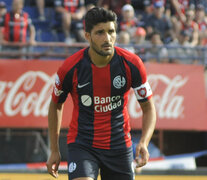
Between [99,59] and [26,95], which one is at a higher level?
[99,59]

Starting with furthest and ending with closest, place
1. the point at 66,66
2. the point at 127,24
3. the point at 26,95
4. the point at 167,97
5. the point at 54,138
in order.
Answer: the point at 127,24, the point at 167,97, the point at 26,95, the point at 54,138, the point at 66,66

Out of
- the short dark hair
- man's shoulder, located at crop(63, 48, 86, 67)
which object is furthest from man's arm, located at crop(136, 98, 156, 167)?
the short dark hair

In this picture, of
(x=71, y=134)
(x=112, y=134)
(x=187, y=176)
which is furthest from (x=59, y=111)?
(x=187, y=176)

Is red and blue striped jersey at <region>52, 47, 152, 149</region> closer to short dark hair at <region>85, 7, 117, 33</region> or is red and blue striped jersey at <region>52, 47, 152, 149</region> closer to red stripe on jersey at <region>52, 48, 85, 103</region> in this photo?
red stripe on jersey at <region>52, 48, 85, 103</region>

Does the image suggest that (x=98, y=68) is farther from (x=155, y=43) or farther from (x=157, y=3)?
(x=157, y=3)

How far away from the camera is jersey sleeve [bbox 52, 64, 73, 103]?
16.9 ft

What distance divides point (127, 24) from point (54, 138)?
818 centimetres

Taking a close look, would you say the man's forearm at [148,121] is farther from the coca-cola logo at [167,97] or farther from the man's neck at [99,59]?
the coca-cola logo at [167,97]

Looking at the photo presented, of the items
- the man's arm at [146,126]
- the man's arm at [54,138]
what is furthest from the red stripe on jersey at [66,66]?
the man's arm at [146,126]

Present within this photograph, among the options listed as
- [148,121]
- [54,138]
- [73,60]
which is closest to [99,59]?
[73,60]

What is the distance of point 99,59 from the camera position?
17.1 feet

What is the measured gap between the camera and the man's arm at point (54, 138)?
17.2ft

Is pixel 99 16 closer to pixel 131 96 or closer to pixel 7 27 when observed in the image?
pixel 131 96

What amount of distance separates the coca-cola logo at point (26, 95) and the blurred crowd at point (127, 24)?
82 cm
